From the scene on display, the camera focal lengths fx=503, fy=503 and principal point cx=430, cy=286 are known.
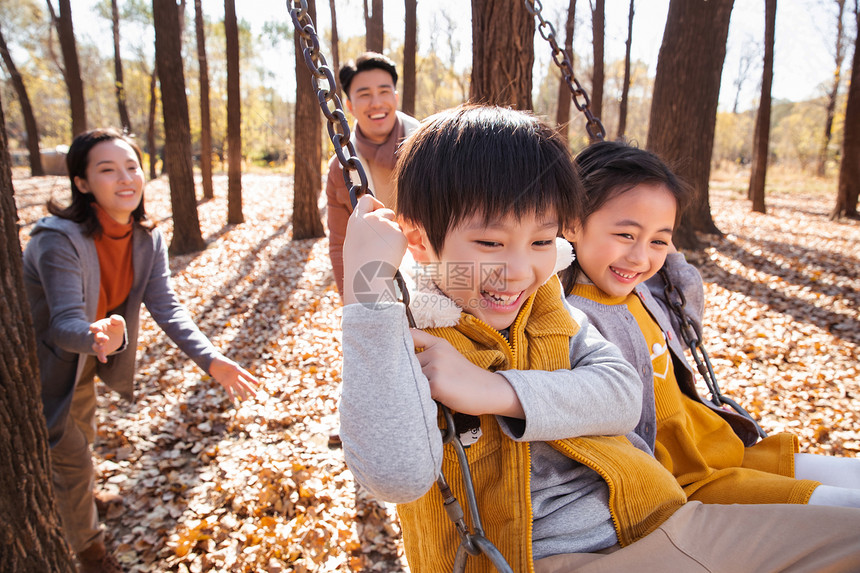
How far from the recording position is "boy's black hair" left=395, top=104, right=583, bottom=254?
4.22ft

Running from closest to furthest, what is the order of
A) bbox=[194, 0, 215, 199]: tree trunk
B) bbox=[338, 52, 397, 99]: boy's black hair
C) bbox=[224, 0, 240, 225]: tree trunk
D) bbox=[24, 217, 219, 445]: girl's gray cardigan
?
1. bbox=[24, 217, 219, 445]: girl's gray cardigan
2. bbox=[338, 52, 397, 99]: boy's black hair
3. bbox=[224, 0, 240, 225]: tree trunk
4. bbox=[194, 0, 215, 199]: tree trunk

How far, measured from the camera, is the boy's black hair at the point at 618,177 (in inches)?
73.4

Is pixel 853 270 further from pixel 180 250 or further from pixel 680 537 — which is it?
pixel 180 250

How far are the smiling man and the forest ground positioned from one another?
1.41 metres

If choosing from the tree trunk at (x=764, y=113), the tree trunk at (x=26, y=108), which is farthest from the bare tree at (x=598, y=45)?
the tree trunk at (x=26, y=108)

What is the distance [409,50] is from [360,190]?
9.89m

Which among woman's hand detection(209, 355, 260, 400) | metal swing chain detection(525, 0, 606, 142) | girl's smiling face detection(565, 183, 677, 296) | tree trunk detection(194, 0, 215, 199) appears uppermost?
tree trunk detection(194, 0, 215, 199)

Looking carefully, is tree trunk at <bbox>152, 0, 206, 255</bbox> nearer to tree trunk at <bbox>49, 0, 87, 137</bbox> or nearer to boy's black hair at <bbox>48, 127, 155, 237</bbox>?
tree trunk at <bbox>49, 0, 87, 137</bbox>

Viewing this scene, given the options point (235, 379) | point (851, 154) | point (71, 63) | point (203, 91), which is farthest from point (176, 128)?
point (851, 154)

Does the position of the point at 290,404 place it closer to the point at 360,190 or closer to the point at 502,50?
the point at 502,50

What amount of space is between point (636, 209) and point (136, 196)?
251 centimetres

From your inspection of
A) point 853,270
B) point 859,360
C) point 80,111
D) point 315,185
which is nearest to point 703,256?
point 853,270

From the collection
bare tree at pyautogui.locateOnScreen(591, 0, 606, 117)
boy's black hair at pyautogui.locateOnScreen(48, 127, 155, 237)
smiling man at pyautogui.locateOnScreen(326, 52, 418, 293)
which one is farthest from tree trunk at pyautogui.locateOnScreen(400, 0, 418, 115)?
boy's black hair at pyautogui.locateOnScreen(48, 127, 155, 237)

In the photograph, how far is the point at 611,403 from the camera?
1394 millimetres
